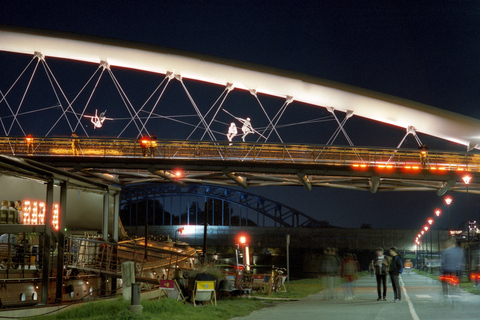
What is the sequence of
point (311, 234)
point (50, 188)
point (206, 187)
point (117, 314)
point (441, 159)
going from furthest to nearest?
point (206, 187) < point (311, 234) < point (441, 159) < point (50, 188) < point (117, 314)

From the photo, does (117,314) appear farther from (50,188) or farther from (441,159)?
(441,159)

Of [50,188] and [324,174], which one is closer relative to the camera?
[50,188]

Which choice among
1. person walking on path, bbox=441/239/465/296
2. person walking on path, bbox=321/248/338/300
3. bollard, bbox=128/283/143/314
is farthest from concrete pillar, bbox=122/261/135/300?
person walking on path, bbox=441/239/465/296

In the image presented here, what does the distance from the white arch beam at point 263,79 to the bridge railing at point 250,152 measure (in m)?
2.59

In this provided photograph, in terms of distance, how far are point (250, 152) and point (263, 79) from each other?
6618 mm

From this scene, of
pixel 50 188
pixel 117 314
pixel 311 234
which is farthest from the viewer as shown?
pixel 311 234

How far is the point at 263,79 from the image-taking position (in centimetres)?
5016

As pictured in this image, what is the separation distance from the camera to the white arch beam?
49.3m

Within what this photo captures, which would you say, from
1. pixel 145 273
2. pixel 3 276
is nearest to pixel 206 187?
pixel 145 273

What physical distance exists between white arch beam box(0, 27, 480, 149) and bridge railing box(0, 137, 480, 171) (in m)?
2.59

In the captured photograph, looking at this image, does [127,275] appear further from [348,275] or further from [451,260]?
[451,260]

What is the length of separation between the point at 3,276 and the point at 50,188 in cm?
324

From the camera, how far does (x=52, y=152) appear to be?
50.9 metres

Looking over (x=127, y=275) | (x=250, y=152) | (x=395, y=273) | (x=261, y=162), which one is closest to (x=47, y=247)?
(x=127, y=275)
